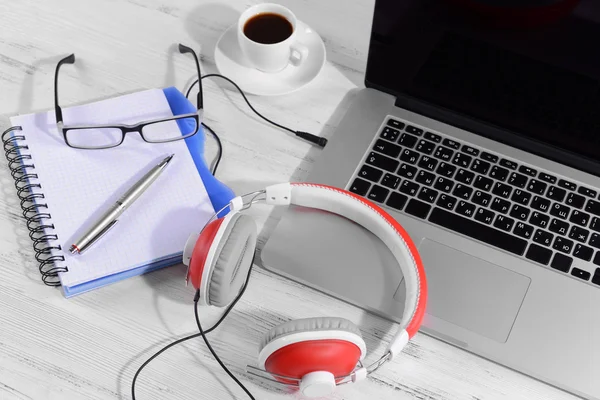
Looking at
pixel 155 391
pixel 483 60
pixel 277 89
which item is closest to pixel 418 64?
pixel 483 60

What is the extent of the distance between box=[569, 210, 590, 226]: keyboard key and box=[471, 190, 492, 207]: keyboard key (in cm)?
11

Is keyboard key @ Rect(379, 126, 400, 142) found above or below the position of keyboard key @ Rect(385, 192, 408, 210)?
above

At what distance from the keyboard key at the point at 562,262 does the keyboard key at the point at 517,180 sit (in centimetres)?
11

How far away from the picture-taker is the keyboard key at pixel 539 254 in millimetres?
823

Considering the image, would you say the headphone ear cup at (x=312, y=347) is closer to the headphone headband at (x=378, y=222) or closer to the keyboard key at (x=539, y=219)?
the headphone headband at (x=378, y=222)

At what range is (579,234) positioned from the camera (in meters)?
0.84

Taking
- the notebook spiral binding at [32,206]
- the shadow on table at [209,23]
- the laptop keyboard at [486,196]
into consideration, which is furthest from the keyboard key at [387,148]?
the notebook spiral binding at [32,206]

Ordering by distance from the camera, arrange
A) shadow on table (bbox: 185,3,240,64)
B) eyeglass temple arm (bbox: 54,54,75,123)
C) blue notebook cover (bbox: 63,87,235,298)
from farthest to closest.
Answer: shadow on table (bbox: 185,3,240,64) → eyeglass temple arm (bbox: 54,54,75,123) → blue notebook cover (bbox: 63,87,235,298)

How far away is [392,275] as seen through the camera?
32.0 inches

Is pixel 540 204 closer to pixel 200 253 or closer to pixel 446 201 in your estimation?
pixel 446 201

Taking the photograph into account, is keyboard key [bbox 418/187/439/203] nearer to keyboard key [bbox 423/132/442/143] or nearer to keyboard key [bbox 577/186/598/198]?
keyboard key [bbox 423/132/442/143]

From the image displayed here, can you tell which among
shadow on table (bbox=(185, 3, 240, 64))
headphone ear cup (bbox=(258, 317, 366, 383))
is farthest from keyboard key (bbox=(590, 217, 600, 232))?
shadow on table (bbox=(185, 3, 240, 64))

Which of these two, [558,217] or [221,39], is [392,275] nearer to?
[558,217]

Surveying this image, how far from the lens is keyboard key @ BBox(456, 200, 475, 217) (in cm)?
86
